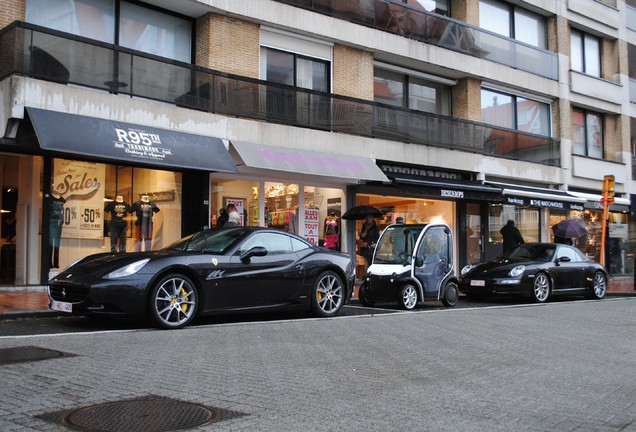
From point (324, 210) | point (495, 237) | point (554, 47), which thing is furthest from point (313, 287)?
point (554, 47)

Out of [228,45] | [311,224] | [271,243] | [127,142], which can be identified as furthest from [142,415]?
[311,224]

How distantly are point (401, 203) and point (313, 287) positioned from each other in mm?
10632

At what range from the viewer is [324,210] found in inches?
714

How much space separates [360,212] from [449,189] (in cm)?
337

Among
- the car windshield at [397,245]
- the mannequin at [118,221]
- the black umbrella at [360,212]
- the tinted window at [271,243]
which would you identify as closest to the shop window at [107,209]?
the mannequin at [118,221]

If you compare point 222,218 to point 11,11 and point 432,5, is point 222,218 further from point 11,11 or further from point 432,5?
point 432,5

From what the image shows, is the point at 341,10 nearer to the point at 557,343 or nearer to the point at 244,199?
the point at 244,199

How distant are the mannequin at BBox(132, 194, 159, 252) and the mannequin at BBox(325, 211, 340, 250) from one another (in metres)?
5.08

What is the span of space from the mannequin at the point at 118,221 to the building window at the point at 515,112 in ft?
44.5

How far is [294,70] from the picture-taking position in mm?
17531

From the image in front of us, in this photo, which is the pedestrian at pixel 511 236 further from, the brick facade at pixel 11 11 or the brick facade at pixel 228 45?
the brick facade at pixel 11 11

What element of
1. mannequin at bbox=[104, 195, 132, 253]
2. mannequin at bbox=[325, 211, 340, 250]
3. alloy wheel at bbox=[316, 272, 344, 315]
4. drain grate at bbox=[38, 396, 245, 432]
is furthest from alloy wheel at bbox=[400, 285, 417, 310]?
drain grate at bbox=[38, 396, 245, 432]

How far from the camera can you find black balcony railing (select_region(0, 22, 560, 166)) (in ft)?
40.5

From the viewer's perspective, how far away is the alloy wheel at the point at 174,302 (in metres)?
8.54
